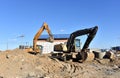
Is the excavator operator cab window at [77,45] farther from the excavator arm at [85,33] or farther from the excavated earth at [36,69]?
the excavated earth at [36,69]

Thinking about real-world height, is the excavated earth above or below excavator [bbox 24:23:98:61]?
below

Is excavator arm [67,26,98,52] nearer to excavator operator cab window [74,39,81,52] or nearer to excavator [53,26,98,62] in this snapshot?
excavator [53,26,98,62]

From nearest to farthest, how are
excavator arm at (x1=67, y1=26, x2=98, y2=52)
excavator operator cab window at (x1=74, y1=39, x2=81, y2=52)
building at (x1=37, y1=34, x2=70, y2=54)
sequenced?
excavator arm at (x1=67, y1=26, x2=98, y2=52)
excavator operator cab window at (x1=74, y1=39, x2=81, y2=52)
building at (x1=37, y1=34, x2=70, y2=54)

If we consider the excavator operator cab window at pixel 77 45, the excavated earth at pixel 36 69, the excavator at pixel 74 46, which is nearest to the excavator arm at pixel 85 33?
the excavator at pixel 74 46

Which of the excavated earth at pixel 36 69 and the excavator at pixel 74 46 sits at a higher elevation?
the excavator at pixel 74 46

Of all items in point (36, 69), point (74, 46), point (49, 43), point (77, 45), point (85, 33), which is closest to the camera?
point (36, 69)

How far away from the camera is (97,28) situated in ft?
89.8

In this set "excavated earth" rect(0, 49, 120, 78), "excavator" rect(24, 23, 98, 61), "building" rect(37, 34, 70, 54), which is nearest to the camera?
"excavated earth" rect(0, 49, 120, 78)

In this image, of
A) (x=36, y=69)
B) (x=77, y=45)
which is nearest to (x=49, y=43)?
(x=77, y=45)

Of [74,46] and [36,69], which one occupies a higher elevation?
[74,46]

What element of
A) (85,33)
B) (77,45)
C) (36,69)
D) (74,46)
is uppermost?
(85,33)

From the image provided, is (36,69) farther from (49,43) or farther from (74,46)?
(49,43)

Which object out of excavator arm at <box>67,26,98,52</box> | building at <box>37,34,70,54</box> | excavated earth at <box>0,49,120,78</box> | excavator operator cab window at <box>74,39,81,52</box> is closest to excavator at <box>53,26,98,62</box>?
excavator arm at <box>67,26,98,52</box>

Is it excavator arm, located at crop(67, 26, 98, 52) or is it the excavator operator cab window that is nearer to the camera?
excavator arm, located at crop(67, 26, 98, 52)
